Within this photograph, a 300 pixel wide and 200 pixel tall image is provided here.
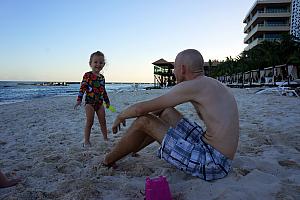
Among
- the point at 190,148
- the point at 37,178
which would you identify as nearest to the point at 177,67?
the point at 190,148

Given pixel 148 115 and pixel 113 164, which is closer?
pixel 148 115

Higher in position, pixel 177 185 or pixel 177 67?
pixel 177 67

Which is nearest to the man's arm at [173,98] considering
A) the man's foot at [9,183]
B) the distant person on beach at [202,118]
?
the distant person on beach at [202,118]

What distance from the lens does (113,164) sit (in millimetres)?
2480

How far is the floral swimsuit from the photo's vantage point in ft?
12.5

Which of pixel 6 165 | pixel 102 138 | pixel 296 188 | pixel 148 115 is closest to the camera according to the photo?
pixel 296 188

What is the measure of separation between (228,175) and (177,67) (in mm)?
988

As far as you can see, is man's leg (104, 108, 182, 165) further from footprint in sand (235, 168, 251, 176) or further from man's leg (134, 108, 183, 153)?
Answer: footprint in sand (235, 168, 251, 176)

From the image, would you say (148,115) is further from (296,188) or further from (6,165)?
(6,165)

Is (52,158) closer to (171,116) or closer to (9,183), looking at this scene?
(9,183)

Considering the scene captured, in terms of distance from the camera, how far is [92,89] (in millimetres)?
3822

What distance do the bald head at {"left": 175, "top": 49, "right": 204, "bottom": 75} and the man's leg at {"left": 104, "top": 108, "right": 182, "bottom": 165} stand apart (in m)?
0.49

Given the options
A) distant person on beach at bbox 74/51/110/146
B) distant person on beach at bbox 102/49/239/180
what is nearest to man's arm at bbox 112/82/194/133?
distant person on beach at bbox 102/49/239/180

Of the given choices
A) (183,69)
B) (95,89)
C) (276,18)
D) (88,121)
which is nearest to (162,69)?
(276,18)
